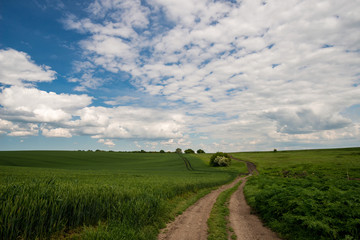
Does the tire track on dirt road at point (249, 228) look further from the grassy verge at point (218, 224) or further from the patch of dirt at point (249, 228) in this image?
the grassy verge at point (218, 224)

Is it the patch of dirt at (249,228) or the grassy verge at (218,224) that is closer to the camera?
the grassy verge at (218,224)

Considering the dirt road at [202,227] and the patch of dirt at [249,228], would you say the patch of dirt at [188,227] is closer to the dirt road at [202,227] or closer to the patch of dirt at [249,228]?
the dirt road at [202,227]

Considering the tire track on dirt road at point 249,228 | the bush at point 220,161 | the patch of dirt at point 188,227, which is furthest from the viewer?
the bush at point 220,161

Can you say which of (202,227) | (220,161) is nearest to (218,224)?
(202,227)

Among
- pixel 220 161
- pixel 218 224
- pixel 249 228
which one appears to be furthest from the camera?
pixel 220 161

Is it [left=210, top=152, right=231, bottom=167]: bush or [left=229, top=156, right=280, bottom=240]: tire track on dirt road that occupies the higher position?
[left=229, top=156, right=280, bottom=240]: tire track on dirt road

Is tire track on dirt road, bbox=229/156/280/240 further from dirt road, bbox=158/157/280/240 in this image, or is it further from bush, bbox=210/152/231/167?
bush, bbox=210/152/231/167

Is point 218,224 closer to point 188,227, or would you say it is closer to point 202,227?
point 202,227

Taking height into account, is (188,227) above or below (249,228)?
above

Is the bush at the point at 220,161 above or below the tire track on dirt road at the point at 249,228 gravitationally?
below

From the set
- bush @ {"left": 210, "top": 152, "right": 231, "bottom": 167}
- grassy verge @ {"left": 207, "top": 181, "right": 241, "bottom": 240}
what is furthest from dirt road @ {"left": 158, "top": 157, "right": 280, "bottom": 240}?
bush @ {"left": 210, "top": 152, "right": 231, "bottom": 167}

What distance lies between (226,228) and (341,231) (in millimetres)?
5386

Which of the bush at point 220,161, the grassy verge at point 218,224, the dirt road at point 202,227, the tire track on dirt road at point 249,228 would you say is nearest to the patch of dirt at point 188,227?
the dirt road at point 202,227

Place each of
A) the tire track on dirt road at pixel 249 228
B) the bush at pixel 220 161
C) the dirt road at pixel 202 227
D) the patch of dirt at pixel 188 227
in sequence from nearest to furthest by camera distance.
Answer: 1. the patch of dirt at pixel 188 227
2. the dirt road at pixel 202 227
3. the tire track on dirt road at pixel 249 228
4. the bush at pixel 220 161
